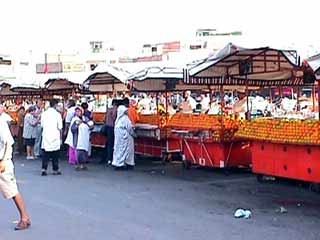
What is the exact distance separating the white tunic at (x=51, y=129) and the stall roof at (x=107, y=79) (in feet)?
10.9

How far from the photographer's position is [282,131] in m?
11.7

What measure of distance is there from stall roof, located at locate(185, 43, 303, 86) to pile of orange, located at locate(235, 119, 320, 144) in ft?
4.47

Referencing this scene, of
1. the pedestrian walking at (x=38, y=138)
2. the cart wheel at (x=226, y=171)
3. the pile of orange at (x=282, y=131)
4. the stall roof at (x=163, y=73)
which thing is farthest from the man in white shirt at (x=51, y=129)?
the pedestrian walking at (x=38, y=138)

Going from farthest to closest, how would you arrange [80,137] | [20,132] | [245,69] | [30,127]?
[20,132], [30,127], [80,137], [245,69]

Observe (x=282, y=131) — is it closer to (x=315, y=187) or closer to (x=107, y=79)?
(x=315, y=187)

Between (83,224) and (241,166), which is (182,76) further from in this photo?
(83,224)

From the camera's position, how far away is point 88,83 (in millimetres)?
20234

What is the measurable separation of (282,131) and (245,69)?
3353mm

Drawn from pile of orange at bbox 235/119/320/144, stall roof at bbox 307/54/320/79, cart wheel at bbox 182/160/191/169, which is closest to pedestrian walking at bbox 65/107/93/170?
cart wheel at bbox 182/160/191/169

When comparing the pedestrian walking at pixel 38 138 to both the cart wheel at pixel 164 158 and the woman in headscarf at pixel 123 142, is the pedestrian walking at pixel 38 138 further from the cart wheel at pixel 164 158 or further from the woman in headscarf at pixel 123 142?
the cart wheel at pixel 164 158

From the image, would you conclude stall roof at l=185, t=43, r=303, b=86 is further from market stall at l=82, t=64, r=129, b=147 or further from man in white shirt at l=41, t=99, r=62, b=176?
man in white shirt at l=41, t=99, r=62, b=176

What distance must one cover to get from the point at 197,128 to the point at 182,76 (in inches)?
63.7

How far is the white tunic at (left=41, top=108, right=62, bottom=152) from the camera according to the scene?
564 inches

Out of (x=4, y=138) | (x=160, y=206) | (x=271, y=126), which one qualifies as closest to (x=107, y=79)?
(x=271, y=126)
